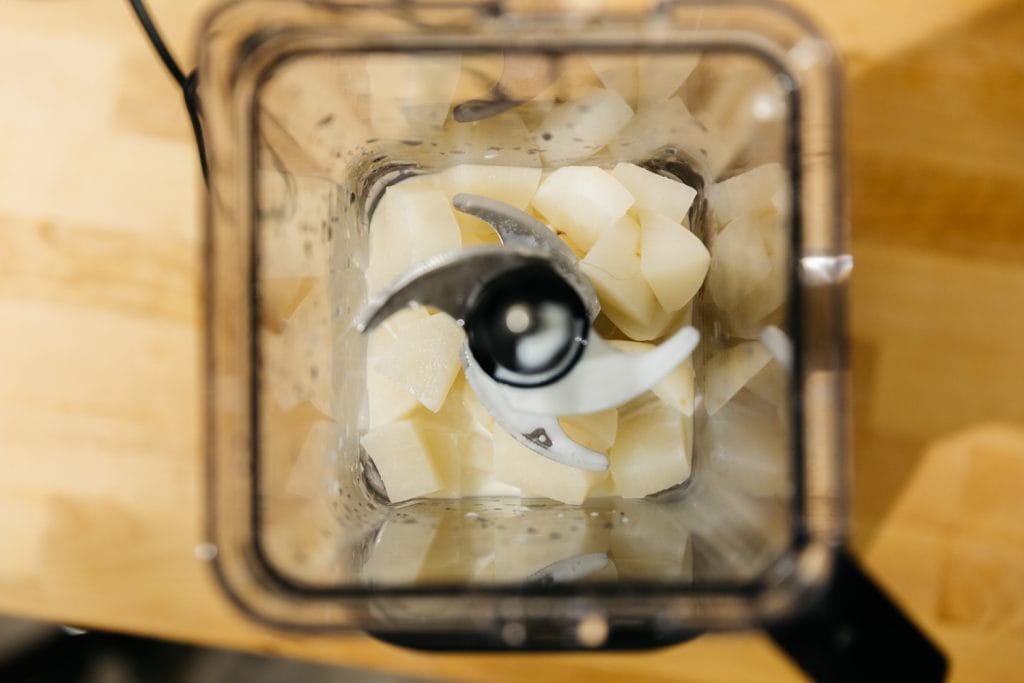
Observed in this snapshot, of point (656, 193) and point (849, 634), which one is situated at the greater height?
point (656, 193)

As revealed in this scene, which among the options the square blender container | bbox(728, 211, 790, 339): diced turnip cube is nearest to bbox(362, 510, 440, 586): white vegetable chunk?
the square blender container

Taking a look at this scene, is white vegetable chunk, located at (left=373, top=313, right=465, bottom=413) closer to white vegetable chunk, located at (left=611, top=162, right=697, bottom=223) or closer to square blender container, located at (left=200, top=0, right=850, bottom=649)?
square blender container, located at (left=200, top=0, right=850, bottom=649)

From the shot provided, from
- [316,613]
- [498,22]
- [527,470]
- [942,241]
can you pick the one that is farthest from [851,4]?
[316,613]

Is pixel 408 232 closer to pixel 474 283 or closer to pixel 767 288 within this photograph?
pixel 474 283

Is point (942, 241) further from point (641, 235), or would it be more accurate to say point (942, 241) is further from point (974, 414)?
point (641, 235)

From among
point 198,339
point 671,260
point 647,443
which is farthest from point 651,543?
point 198,339

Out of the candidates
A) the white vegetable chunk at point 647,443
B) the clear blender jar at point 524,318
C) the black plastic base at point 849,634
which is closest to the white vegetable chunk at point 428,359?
the clear blender jar at point 524,318

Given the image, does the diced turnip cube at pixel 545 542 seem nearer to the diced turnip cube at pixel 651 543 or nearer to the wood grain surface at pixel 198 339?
the diced turnip cube at pixel 651 543
